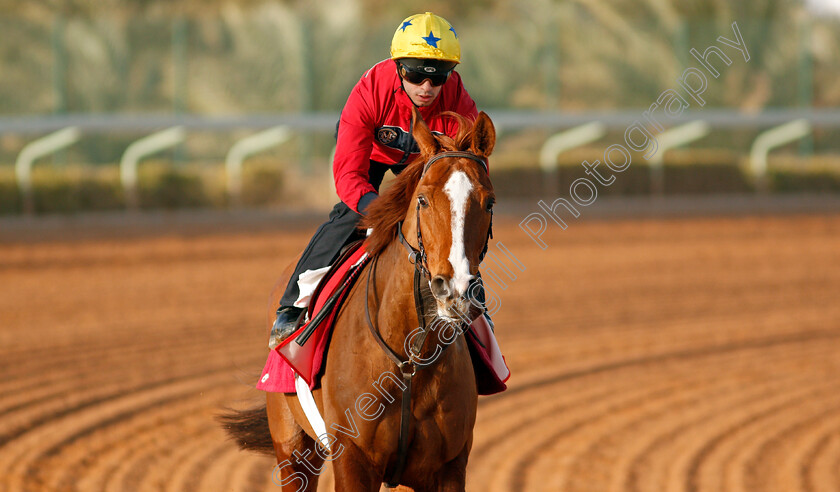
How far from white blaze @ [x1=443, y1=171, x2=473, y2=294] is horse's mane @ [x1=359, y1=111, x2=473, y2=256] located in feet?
0.76

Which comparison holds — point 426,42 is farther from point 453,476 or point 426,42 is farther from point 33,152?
point 33,152

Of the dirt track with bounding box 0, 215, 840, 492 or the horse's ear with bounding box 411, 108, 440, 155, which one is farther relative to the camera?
the dirt track with bounding box 0, 215, 840, 492

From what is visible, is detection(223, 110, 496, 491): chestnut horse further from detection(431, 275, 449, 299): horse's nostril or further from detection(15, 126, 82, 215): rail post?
detection(15, 126, 82, 215): rail post

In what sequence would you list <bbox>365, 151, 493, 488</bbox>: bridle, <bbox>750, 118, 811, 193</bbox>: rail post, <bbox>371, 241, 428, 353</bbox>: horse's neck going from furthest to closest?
<bbox>750, 118, 811, 193</bbox>: rail post → <bbox>371, 241, 428, 353</bbox>: horse's neck → <bbox>365, 151, 493, 488</bbox>: bridle

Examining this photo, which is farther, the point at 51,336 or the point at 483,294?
the point at 51,336

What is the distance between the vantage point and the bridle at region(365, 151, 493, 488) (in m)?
2.91

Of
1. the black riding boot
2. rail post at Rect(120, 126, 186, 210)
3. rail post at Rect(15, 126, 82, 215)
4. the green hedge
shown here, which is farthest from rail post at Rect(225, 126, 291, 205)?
the black riding boot

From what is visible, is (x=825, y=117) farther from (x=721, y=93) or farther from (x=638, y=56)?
(x=638, y=56)

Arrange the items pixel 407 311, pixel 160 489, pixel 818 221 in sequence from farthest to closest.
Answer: pixel 818 221 → pixel 160 489 → pixel 407 311

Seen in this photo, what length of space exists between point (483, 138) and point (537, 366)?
5506 millimetres

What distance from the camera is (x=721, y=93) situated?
22469mm

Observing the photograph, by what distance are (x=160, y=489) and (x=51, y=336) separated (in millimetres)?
4617

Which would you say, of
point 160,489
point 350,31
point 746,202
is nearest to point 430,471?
point 160,489

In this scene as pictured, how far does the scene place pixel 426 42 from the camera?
3336 millimetres
